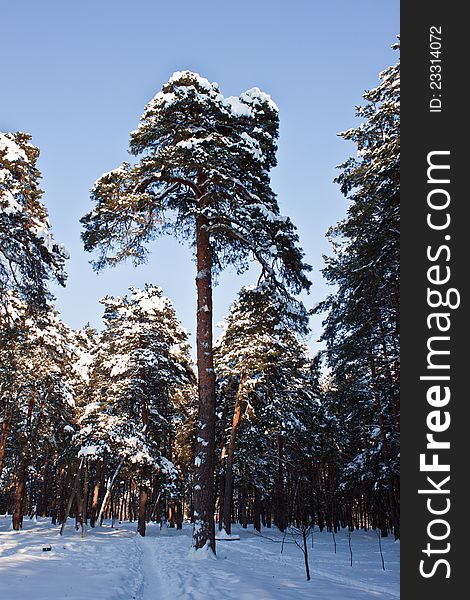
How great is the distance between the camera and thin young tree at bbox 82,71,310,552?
38.6 ft

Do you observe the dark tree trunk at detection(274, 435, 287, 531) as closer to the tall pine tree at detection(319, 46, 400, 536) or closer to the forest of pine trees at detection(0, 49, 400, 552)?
the forest of pine trees at detection(0, 49, 400, 552)

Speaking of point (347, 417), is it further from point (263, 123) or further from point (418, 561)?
point (418, 561)

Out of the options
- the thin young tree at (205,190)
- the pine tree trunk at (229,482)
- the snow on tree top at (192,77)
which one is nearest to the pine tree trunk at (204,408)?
the thin young tree at (205,190)

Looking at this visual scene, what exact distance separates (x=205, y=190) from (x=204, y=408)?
20.2ft

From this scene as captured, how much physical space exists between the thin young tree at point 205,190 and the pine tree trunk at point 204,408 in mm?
25

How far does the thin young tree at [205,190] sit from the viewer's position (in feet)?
38.6

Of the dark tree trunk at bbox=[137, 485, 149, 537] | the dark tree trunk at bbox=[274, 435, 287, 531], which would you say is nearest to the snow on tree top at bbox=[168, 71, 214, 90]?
the dark tree trunk at bbox=[137, 485, 149, 537]

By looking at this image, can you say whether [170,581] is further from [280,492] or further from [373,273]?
[280,492]

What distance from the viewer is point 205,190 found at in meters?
13.4

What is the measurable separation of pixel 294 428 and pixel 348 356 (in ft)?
36.6

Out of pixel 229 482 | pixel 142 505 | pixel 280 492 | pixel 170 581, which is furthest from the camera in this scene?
pixel 280 492

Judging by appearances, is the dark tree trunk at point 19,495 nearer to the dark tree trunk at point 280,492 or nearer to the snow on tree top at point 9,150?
the dark tree trunk at point 280,492

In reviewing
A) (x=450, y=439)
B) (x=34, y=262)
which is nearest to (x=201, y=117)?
(x=34, y=262)

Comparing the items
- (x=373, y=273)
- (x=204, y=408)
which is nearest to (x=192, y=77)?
(x=373, y=273)
